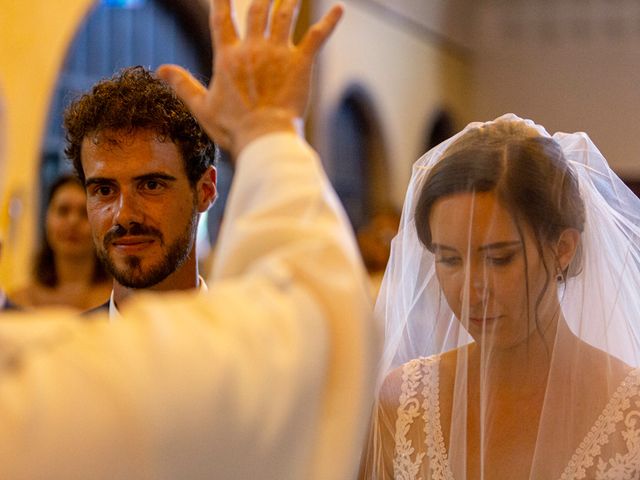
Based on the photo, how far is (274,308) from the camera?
148 cm

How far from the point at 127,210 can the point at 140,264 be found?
0.13 meters

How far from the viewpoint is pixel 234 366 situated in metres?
1.40

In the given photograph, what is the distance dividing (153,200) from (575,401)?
→ 1.08 metres

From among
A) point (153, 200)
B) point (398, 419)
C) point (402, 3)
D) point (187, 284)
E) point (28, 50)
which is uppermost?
point (402, 3)

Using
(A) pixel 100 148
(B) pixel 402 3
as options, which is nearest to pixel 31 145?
(A) pixel 100 148

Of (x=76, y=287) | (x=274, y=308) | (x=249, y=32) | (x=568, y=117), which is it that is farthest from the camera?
(x=568, y=117)

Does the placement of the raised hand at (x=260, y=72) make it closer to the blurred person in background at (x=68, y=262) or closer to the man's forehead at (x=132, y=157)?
the man's forehead at (x=132, y=157)

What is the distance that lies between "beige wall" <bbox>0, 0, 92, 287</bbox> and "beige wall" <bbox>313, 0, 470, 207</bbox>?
400 cm

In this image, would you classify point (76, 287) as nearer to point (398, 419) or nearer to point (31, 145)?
point (31, 145)

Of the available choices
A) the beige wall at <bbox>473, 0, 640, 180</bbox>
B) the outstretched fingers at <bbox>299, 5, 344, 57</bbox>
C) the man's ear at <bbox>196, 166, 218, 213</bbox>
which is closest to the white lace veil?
the man's ear at <bbox>196, 166, 218, 213</bbox>

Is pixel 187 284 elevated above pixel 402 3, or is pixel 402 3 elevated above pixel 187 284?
pixel 402 3

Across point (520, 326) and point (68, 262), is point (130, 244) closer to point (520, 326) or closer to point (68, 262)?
point (520, 326)

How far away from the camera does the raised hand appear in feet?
5.43

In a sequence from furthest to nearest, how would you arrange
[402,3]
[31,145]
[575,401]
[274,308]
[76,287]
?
[402,3] < [31,145] < [76,287] < [575,401] < [274,308]
